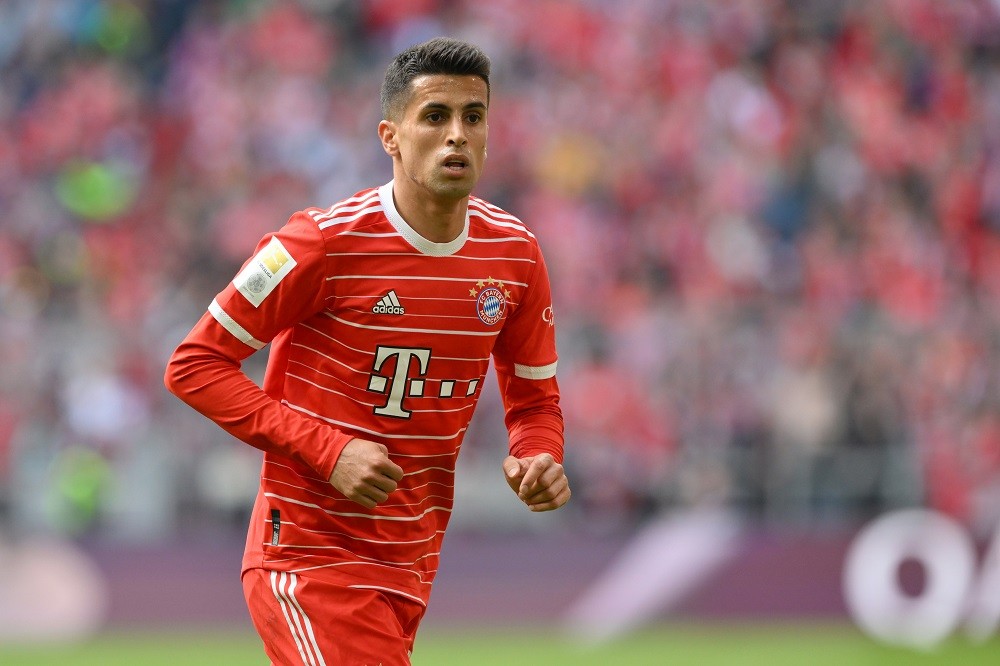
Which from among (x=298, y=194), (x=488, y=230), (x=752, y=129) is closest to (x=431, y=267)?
(x=488, y=230)

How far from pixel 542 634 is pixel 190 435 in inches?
120

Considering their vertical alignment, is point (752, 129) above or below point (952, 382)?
above

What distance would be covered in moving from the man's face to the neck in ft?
0.18

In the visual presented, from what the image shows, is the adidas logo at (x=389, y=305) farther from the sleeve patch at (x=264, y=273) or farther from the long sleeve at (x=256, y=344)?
the sleeve patch at (x=264, y=273)

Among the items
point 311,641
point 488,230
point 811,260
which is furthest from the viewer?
point 811,260

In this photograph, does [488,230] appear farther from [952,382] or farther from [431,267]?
[952,382]

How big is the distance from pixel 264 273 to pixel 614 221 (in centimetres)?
970

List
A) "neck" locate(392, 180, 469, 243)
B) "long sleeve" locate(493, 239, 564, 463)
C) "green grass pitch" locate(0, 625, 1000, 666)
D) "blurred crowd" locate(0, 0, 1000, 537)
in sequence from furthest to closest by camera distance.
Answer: "blurred crowd" locate(0, 0, 1000, 537)
"green grass pitch" locate(0, 625, 1000, 666)
"long sleeve" locate(493, 239, 564, 463)
"neck" locate(392, 180, 469, 243)

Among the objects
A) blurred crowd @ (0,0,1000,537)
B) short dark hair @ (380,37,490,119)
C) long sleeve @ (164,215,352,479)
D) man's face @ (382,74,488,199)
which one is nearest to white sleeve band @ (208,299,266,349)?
long sleeve @ (164,215,352,479)

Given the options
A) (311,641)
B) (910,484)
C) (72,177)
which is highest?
(72,177)

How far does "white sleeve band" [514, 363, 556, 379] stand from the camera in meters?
5.04

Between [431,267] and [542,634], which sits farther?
[542,634]

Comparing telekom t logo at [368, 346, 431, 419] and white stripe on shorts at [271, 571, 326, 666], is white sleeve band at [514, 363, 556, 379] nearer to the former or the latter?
telekom t logo at [368, 346, 431, 419]

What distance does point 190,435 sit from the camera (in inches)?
458
